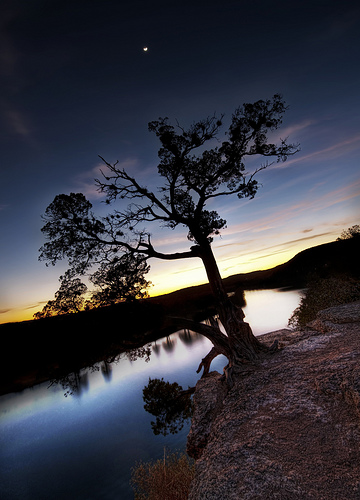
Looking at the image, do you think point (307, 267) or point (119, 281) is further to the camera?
point (307, 267)

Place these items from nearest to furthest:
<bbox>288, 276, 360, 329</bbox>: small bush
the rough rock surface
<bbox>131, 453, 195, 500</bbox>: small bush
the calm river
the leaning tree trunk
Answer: the rough rock surface, the leaning tree trunk, <bbox>131, 453, 195, 500</bbox>: small bush, <bbox>288, 276, 360, 329</bbox>: small bush, the calm river

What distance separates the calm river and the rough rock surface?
1266cm

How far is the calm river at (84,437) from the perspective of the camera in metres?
14.2

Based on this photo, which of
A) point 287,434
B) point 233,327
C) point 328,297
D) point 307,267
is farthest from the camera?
point 307,267

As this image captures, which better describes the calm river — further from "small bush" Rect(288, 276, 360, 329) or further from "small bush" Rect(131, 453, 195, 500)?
"small bush" Rect(288, 276, 360, 329)

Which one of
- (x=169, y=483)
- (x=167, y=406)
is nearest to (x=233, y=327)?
(x=169, y=483)

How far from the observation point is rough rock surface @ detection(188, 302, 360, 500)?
2.95 meters

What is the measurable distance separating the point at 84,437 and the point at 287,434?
75.0 feet

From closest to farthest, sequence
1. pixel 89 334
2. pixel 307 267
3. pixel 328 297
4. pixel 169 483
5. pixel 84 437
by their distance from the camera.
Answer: pixel 169 483 < pixel 89 334 < pixel 328 297 < pixel 84 437 < pixel 307 267

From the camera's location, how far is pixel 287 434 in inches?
153

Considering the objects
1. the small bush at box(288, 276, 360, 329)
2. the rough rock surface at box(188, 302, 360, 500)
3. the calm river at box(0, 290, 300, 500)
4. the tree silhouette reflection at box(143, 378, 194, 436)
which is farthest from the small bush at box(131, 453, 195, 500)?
the small bush at box(288, 276, 360, 329)

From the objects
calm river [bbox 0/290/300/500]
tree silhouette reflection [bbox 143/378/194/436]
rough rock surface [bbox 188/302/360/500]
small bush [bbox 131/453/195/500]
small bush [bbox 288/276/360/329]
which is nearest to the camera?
rough rock surface [bbox 188/302/360/500]

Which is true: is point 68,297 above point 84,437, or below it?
above

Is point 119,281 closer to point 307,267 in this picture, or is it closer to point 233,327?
point 233,327
